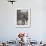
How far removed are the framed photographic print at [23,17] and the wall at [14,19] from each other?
11 centimetres

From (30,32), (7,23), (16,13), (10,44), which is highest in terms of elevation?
(16,13)

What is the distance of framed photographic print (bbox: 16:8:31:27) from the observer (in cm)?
475

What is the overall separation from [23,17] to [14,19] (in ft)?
1.07

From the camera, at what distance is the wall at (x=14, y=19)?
4.71m

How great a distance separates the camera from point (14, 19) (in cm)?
473

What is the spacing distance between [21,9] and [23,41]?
1228 millimetres

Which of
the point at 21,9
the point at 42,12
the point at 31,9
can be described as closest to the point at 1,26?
the point at 21,9

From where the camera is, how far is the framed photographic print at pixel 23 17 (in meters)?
4.75

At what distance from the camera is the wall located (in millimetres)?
4715

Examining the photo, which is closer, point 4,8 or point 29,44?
point 29,44

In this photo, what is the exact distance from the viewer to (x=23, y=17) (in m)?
4.77

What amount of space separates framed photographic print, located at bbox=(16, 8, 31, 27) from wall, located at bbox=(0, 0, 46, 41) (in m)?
0.11

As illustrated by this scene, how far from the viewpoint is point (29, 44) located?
408 cm

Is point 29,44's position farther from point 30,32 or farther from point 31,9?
point 31,9
